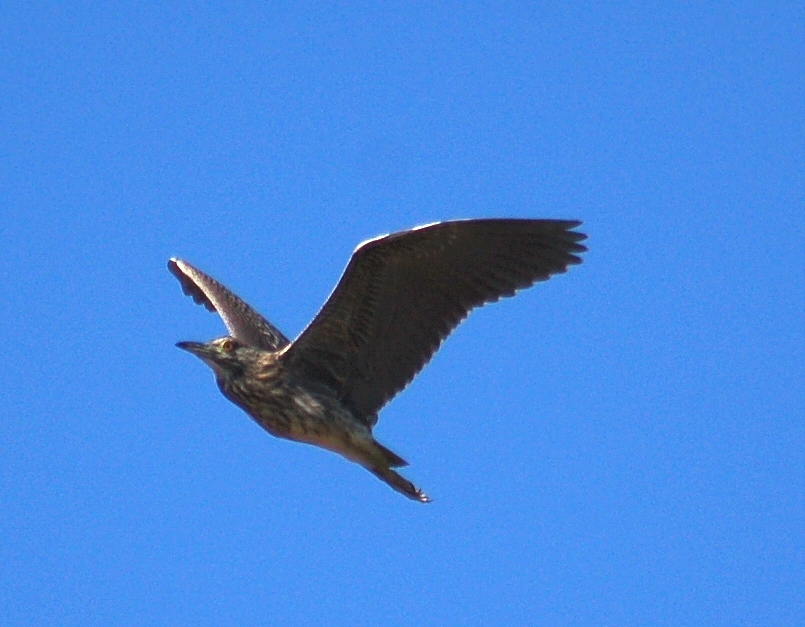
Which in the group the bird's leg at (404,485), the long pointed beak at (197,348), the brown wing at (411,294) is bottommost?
the bird's leg at (404,485)

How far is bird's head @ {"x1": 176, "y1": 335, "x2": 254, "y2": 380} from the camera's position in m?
11.7

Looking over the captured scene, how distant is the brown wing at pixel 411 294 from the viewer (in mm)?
11109

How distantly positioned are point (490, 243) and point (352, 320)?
3.93ft

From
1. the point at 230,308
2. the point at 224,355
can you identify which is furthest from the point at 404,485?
the point at 230,308

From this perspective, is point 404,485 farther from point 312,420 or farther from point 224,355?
point 224,355

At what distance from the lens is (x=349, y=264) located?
1092cm

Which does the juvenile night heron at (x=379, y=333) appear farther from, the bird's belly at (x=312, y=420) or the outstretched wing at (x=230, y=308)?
the outstretched wing at (x=230, y=308)

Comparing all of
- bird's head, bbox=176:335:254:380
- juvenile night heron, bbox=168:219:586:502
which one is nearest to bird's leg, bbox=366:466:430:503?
juvenile night heron, bbox=168:219:586:502

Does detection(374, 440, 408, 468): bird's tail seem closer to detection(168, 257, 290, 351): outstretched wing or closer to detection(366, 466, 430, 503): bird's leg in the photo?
detection(366, 466, 430, 503): bird's leg

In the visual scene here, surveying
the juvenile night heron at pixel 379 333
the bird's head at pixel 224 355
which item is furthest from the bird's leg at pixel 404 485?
the bird's head at pixel 224 355

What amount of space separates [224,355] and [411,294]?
1.59 meters

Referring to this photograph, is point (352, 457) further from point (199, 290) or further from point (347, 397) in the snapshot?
point (199, 290)

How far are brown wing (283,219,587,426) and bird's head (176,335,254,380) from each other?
348 millimetres

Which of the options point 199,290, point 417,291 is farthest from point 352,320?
point 199,290
